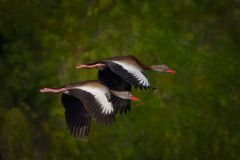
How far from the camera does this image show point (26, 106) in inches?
870

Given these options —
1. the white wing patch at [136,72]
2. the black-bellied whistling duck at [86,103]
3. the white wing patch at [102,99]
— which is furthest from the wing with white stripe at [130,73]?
the white wing patch at [102,99]

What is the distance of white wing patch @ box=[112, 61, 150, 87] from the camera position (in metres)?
16.5

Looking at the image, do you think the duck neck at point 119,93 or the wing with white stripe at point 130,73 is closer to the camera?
the wing with white stripe at point 130,73

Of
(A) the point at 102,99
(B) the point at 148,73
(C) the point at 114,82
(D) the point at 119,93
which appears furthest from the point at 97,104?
(B) the point at 148,73

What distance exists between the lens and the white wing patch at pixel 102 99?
1595 cm

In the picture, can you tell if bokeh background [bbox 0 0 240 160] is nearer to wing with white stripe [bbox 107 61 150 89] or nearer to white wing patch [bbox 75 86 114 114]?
wing with white stripe [bbox 107 61 150 89]

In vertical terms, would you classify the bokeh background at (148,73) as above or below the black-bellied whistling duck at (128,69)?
below

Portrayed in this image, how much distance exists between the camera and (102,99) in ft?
52.6

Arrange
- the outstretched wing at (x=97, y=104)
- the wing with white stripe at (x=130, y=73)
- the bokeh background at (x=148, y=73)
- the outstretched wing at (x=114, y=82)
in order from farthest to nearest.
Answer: the bokeh background at (x=148, y=73) < the outstretched wing at (x=114, y=82) < the wing with white stripe at (x=130, y=73) < the outstretched wing at (x=97, y=104)

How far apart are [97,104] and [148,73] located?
18.9 ft

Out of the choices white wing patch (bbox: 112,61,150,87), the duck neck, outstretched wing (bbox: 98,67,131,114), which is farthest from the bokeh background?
white wing patch (bbox: 112,61,150,87)

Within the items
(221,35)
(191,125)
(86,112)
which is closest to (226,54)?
(221,35)

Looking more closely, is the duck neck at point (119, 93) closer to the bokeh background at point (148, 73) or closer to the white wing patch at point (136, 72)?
the white wing patch at point (136, 72)

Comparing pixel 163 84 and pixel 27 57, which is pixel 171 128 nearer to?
pixel 163 84
